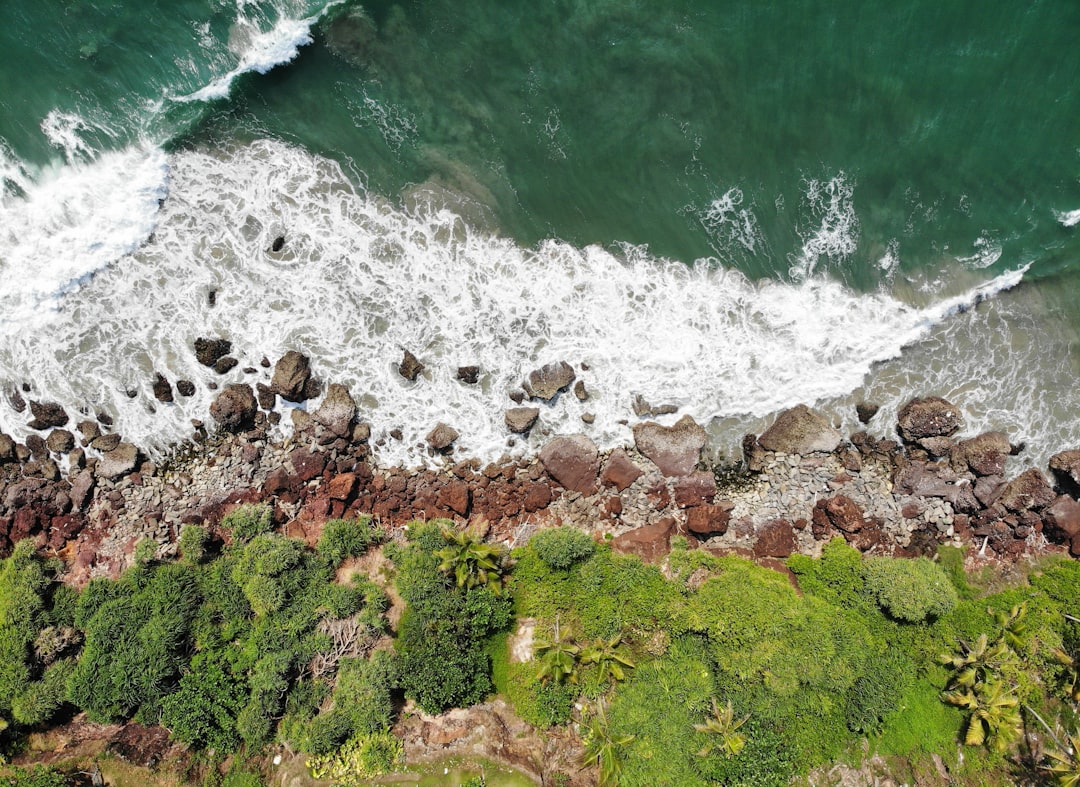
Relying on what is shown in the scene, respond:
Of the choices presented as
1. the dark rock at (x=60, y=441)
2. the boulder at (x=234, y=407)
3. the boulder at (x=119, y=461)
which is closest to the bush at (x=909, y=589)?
the boulder at (x=234, y=407)

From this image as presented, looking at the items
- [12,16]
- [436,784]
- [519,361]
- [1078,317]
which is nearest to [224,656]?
[436,784]

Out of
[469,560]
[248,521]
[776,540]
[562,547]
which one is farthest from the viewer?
[776,540]

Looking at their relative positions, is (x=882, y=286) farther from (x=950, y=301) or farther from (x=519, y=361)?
(x=519, y=361)

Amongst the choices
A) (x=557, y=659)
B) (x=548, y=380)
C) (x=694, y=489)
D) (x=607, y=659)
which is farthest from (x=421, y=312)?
(x=607, y=659)

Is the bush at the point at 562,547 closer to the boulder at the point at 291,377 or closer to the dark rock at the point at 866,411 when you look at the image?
the boulder at the point at 291,377

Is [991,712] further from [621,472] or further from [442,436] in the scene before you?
[442,436]

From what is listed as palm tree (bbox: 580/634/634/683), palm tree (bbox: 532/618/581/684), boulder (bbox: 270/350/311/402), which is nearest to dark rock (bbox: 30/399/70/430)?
boulder (bbox: 270/350/311/402)

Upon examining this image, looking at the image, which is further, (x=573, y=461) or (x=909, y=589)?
(x=573, y=461)
